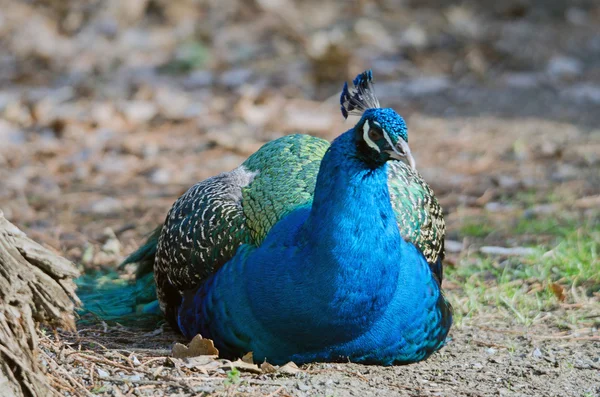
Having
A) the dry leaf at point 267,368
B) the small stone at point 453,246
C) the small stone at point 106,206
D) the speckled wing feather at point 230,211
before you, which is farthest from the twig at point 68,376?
the small stone at point 106,206

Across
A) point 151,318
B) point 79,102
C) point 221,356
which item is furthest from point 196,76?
point 221,356

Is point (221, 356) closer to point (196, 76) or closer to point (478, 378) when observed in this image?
point (478, 378)

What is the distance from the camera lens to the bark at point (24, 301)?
2301 mm

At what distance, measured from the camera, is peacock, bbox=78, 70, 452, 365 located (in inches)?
109

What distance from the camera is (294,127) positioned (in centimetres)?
641

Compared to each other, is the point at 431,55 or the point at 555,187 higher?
the point at 431,55

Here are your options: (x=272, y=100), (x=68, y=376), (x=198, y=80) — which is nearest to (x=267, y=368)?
(x=68, y=376)

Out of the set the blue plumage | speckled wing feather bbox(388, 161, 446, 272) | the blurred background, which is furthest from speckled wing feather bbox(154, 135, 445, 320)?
the blurred background

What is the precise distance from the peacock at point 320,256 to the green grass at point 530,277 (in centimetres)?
45

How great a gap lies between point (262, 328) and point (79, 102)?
454 centimetres

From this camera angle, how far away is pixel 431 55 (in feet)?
26.8

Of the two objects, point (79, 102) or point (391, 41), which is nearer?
point (79, 102)

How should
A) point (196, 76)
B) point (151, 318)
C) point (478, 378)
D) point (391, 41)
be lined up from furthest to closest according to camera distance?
1. point (391, 41)
2. point (196, 76)
3. point (151, 318)
4. point (478, 378)

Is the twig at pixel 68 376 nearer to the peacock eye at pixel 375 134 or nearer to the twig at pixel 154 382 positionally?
the twig at pixel 154 382
